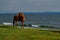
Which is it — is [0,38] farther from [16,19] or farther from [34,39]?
[16,19]

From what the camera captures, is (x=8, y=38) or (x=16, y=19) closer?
(x=8, y=38)

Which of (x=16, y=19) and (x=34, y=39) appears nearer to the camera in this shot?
(x=34, y=39)

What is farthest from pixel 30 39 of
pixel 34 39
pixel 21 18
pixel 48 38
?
pixel 21 18

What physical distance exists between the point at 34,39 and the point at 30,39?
0.30 meters

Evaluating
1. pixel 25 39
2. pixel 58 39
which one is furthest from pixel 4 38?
pixel 58 39

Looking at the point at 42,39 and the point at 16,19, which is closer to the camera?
the point at 42,39

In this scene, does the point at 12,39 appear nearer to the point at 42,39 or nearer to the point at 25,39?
the point at 25,39

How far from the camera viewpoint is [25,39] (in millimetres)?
16641

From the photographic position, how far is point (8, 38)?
1702 centimetres

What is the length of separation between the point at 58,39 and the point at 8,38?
3.68 m

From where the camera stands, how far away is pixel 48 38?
57.0 ft

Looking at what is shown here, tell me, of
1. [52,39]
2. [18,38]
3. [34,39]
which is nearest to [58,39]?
[52,39]

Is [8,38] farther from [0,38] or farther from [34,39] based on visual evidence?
[34,39]

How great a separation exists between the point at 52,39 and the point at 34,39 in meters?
1.36
